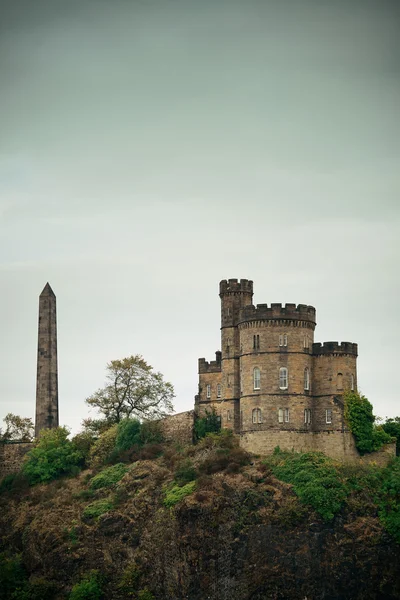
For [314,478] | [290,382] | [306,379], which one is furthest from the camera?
[306,379]

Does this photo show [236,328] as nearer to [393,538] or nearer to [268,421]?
[268,421]

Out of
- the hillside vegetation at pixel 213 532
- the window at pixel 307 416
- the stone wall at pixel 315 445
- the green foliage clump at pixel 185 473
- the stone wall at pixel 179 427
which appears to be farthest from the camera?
the stone wall at pixel 179 427

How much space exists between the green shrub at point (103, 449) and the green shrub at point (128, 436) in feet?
2.90

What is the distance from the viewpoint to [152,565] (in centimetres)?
8725

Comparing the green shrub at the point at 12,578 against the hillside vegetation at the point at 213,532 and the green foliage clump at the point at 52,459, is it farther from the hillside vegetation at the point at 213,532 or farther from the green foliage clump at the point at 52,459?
the green foliage clump at the point at 52,459

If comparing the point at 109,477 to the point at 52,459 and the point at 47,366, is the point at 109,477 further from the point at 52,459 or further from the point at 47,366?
the point at 47,366

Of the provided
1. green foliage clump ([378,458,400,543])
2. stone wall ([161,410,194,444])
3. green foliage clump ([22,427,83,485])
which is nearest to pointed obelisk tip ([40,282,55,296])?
green foliage clump ([22,427,83,485])

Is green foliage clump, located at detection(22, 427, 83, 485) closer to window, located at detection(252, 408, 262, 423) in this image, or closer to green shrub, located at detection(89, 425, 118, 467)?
green shrub, located at detection(89, 425, 118, 467)

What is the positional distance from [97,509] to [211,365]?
17.7 meters

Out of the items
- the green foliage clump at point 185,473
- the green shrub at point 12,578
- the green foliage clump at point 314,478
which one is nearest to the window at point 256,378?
the green foliage clump at point 314,478

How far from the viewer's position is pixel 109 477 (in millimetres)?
96750

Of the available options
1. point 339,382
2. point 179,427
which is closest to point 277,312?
point 339,382

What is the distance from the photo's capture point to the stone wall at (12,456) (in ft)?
350

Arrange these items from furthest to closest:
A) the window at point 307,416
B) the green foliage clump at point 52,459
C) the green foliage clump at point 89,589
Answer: the green foliage clump at point 52,459, the window at point 307,416, the green foliage clump at point 89,589
